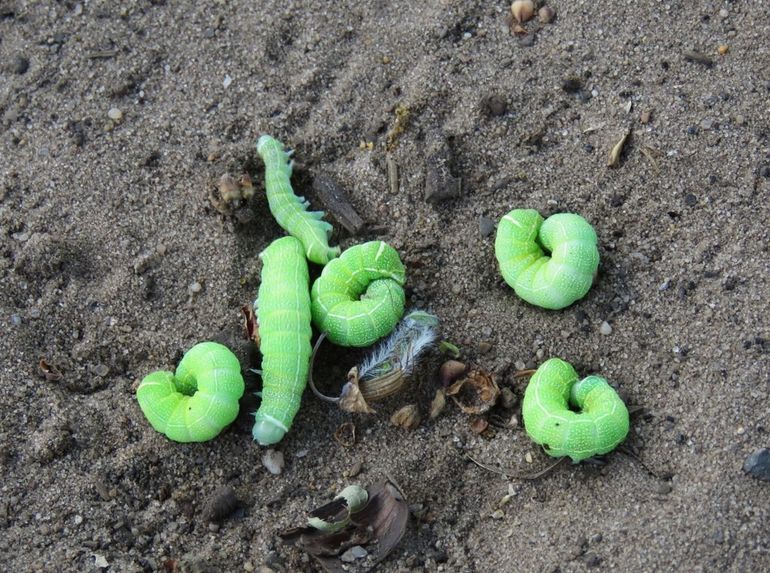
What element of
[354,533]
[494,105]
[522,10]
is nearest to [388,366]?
[354,533]

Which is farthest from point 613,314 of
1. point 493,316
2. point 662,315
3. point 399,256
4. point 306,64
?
point 306,64

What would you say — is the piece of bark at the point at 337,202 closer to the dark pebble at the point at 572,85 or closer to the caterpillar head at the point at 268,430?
the caterpillar head at the point at 268,430

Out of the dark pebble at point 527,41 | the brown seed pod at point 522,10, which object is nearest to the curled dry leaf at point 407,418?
the dark pebble at point 527,41

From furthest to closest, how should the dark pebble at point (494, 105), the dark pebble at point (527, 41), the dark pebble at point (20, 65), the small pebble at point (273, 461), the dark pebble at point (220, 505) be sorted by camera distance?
the dark pebble at point (20, 65) < the dark pebble at point (527, 41) < the dark pebble at point (494, 105) < the small pebble at point (273, 461) < the dark pebble at point (220, 505)

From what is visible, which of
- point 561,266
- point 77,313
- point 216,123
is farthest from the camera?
point 216,123

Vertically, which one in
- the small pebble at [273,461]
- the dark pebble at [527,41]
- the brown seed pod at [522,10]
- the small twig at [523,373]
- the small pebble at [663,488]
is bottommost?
the small pebble at [663,488]

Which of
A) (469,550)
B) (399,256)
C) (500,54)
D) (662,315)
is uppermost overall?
(500,54)

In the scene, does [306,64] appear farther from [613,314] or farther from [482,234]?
[613,314]
